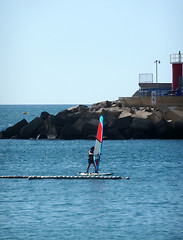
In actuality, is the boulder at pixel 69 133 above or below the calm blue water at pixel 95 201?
above

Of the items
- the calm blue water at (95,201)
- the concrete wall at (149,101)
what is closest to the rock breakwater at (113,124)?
the concrete wall at (149,101)

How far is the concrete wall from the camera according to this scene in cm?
6481

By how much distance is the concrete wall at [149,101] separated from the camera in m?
64.8

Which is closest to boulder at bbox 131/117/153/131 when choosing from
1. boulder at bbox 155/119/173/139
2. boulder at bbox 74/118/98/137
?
boulder at bbox 155/119/173/139

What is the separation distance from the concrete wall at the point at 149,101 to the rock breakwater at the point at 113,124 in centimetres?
126

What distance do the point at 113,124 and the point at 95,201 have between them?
3360cm

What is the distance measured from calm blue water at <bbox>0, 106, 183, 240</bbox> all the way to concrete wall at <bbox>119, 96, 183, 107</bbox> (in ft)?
56.0

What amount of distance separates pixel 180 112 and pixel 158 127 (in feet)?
8.44

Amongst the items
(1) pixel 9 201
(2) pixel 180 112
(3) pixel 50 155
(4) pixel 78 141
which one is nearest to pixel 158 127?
(2) pixel 180 112

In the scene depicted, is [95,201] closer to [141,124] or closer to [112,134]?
[141,124]

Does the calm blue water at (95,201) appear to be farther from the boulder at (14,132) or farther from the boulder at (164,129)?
the boulder at (14,132)

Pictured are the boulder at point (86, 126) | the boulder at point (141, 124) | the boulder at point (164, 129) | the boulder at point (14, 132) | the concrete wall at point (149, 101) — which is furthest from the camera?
the boulder at point (14, 132)

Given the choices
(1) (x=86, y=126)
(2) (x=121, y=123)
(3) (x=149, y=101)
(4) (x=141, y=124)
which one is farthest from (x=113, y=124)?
(3) (x=149, y=101)

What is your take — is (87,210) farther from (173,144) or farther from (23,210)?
(173,144)
